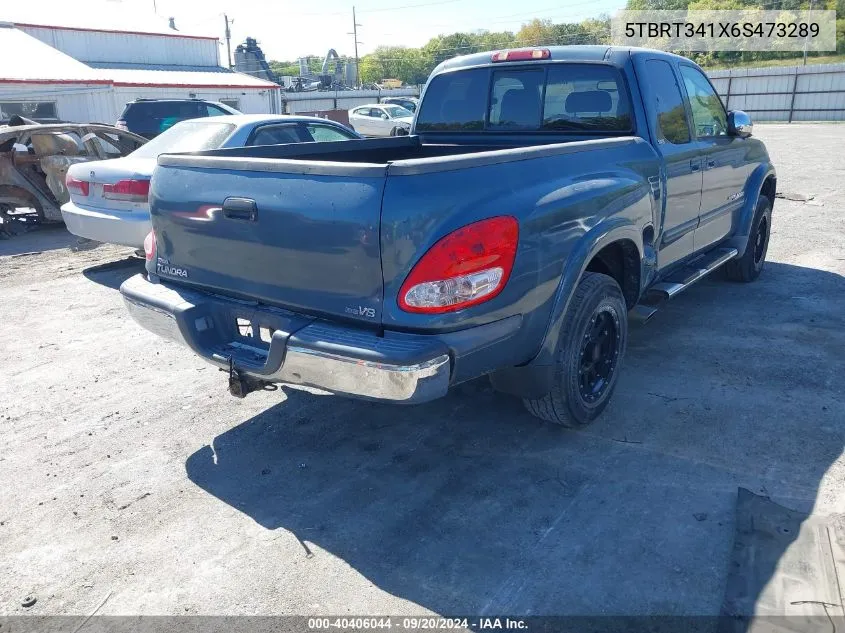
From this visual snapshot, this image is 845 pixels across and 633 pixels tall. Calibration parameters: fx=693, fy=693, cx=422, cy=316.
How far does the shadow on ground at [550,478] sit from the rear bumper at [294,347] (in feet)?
2.11

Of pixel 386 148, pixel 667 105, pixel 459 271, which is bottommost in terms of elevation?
pixel 459 271

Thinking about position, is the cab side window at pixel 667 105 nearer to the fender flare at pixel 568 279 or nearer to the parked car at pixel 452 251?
the parked car at pixel 452 251

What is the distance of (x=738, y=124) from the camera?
18.0ft

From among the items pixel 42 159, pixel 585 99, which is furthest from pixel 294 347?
pixel 42 159

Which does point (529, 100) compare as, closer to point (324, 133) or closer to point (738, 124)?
point (738, 124)


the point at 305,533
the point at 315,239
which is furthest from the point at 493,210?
the point at 305,533

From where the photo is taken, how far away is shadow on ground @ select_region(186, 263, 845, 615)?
2.71 metres

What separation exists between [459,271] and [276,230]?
2.83 ft

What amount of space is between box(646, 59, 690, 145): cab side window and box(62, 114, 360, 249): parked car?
3598 mm

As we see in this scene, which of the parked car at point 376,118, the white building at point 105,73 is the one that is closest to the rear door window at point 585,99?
the parked car at point 376,118

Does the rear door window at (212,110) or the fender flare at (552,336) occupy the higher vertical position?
the rear door window at (212,110)

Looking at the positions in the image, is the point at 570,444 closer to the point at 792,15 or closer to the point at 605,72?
the point at 605,72

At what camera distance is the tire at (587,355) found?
345 cm

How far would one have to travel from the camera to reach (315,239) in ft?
9.66
